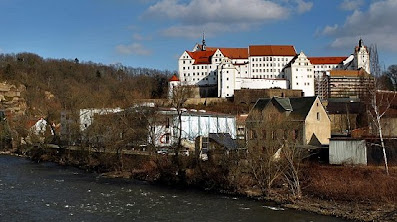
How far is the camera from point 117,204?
21422 millimetres

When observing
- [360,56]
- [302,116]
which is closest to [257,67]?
[360,56]

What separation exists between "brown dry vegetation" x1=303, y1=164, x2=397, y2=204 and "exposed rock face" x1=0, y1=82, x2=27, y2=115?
249 ft

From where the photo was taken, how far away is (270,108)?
34406 millimetres

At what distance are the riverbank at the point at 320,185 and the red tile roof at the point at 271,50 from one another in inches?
2732

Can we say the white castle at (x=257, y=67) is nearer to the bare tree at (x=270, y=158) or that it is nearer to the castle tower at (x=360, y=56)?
the castle tower at (x=360, y=56)

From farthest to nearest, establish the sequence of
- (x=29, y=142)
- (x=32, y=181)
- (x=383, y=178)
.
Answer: (x=29, y=142), (x=32, y=181), (x=383, y=178)

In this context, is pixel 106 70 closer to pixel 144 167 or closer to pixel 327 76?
pixel 327 76

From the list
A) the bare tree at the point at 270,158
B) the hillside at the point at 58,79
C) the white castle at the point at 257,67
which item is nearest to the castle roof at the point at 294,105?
the bare tree at the point at 270,158

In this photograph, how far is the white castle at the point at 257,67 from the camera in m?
87.0

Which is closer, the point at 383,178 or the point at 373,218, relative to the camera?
the point at 373,218

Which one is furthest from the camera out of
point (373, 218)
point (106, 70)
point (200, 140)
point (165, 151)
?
point (106, 70)

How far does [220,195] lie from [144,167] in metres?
9.24

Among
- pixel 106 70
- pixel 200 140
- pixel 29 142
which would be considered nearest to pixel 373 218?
pixel 200 140

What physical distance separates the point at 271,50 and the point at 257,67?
5434 mm
